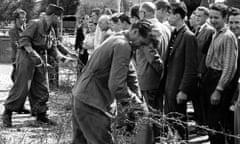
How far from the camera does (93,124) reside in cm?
440

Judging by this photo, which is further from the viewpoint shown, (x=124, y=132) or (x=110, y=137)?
(x=124, y=132)

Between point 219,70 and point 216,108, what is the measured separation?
1.51 feet

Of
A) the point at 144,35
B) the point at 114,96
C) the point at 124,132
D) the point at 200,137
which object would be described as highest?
the point at 144,35

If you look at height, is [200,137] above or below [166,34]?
below

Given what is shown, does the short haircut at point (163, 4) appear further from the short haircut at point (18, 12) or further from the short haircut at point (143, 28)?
the short haircut at point (18, 12)

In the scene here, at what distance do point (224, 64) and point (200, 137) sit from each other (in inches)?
78.7

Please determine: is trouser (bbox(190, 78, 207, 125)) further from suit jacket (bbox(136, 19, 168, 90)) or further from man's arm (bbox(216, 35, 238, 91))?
man's arm (bbox(216, 35, 238, 91))

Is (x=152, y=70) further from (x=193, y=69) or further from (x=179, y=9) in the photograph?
(x=179, y=9)

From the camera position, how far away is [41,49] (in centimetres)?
802

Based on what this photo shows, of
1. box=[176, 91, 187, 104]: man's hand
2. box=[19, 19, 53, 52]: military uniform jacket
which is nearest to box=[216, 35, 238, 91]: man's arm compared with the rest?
box=[176, 91, 187, 104]: man's hand

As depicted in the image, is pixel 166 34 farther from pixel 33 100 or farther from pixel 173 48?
pixel 33 100

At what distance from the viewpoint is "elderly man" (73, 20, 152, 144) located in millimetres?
4184

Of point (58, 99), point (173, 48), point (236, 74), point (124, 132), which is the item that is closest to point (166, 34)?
point (173, 48)

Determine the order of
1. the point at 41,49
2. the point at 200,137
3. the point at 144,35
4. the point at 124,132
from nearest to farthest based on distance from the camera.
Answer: the point at 144,35, the point at 124,132, the point at 200,137, the point at 41,49
